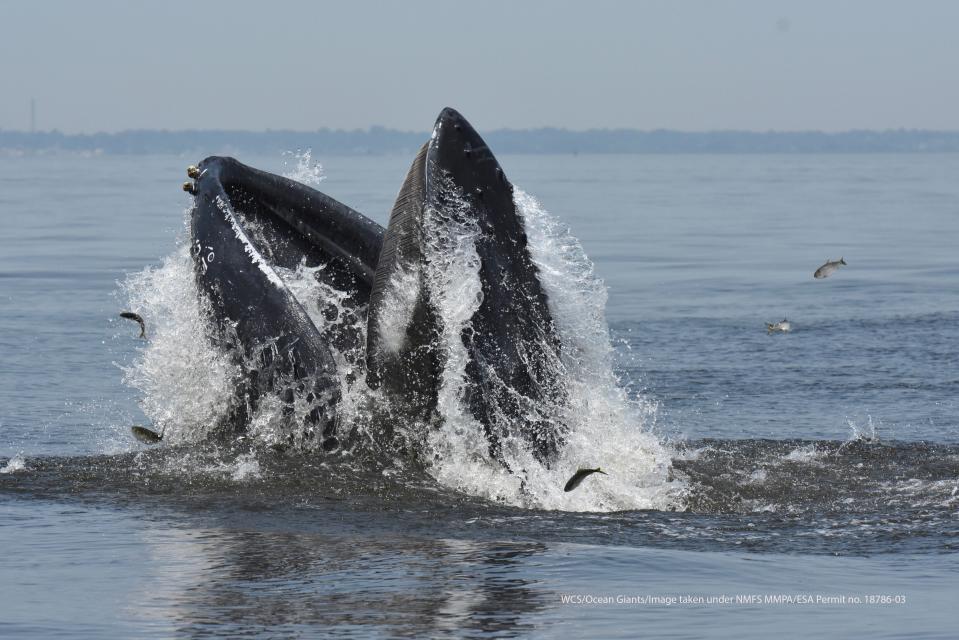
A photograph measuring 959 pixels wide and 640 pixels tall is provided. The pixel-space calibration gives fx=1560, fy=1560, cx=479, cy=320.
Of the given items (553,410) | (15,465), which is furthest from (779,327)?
(15,465)

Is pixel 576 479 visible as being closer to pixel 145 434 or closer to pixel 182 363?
pixel 182 363

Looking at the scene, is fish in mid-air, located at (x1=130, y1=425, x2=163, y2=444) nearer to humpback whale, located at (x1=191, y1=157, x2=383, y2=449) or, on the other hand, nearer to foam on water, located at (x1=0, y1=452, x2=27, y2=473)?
humpback whale, located at (x1=191, y1=157, x2=383, y2=449)

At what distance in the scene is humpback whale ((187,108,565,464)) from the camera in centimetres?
838

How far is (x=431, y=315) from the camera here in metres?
8.37

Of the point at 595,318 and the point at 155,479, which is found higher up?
the point at 595,318

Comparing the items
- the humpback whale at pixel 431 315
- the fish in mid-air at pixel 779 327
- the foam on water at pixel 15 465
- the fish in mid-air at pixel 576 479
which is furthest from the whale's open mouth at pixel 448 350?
the fish in mid-air at pixel 779 327

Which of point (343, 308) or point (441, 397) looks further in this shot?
point (343, 308)

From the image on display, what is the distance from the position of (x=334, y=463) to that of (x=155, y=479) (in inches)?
43.1

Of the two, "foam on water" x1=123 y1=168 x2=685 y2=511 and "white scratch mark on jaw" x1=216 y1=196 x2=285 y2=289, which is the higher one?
"white scratch mark on jaw" x1=216 y1=196 x2=285 y2=289

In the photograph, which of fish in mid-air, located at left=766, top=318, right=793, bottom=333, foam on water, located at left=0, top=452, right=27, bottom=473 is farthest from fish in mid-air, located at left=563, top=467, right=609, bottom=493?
fish in mid-air, located at left=766, top=318, right=793, bottom=333

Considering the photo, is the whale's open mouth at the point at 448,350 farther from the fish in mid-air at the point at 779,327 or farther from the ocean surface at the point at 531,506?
the fish in mid-air at the point at 779,327

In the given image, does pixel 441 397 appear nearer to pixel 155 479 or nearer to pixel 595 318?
pixel 595 318

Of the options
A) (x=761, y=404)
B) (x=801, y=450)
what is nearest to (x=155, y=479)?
(x=801, y=450)

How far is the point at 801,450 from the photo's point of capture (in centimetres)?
1079
